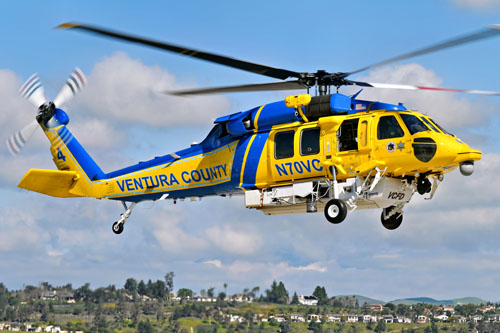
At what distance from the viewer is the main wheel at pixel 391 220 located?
25828mm

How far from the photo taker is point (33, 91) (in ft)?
102

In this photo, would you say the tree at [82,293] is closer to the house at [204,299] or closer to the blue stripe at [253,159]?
the house at [204,299]

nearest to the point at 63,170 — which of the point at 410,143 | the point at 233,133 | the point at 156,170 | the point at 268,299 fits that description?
the point at 156,170

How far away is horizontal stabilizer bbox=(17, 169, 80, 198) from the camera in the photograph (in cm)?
2936

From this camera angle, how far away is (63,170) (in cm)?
3209

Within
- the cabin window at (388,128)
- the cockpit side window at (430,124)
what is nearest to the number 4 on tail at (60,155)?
the cabin window at (388,128)

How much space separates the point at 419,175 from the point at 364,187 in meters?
1.70

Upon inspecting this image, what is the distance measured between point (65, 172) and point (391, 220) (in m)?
12.7

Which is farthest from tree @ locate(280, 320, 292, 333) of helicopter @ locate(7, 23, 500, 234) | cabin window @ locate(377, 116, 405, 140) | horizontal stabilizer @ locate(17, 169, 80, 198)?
cabin window @ locate(377, 116, 405, 140)

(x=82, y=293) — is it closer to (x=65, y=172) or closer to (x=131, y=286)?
(x=131, y=286)

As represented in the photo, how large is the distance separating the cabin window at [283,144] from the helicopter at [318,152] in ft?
0.10

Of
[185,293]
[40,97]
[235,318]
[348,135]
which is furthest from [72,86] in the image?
[185,293]

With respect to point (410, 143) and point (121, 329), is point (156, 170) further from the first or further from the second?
point (121, 329)

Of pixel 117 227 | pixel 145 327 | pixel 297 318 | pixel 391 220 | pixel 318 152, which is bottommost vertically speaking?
pixel 391 220
